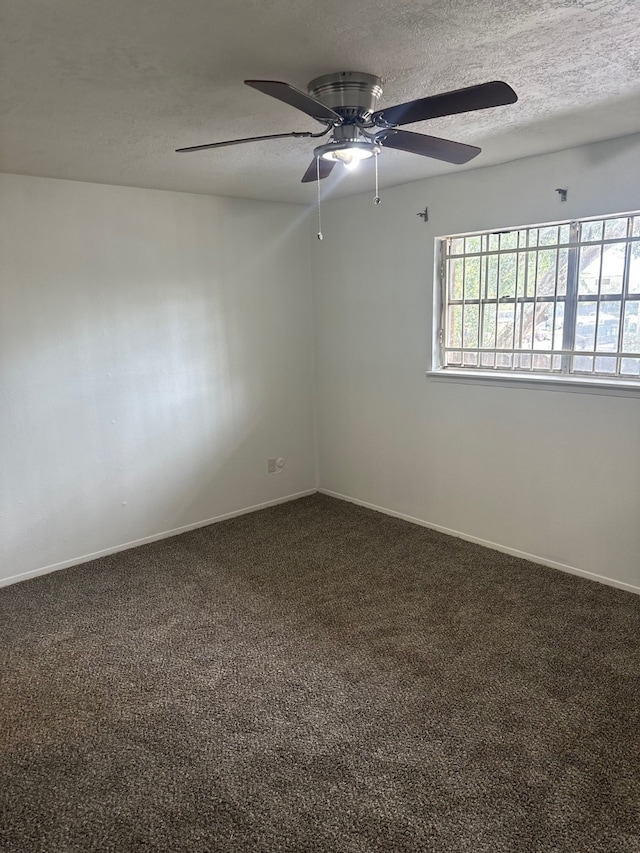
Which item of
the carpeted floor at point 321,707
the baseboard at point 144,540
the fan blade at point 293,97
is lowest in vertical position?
the carpeted floor at point 321,707

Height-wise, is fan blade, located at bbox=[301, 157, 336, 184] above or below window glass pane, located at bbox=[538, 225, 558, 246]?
above

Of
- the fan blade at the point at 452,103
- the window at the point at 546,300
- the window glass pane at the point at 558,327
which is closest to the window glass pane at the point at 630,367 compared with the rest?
the window at the point at 546,300

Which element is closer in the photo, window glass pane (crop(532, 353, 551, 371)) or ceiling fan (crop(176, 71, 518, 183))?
ceiling fan (crop(176, 71, 518, 183))

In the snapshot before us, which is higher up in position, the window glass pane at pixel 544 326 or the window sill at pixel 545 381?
the window glass pane at pixel 544 326

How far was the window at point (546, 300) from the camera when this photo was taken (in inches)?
118

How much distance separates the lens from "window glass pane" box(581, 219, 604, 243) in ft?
9.91

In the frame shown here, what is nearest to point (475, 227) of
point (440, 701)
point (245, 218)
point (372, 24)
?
point (245, 218)

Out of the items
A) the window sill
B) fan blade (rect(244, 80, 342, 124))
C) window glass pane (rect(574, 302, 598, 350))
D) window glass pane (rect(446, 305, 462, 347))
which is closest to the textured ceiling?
fan blade (rect(244, 80, 342, 124))

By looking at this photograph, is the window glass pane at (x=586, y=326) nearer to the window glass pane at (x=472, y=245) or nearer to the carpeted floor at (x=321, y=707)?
the window glass pane at (x=472, y=245)

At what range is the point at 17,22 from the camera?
1.50 m

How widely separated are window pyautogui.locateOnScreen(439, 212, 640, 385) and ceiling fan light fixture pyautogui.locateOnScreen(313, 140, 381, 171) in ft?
5.11

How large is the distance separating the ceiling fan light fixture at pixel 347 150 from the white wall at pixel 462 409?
1.52 metres

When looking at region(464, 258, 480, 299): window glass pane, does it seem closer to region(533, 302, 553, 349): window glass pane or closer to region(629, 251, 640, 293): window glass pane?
region(533, 302, 553, 349): window glass pane

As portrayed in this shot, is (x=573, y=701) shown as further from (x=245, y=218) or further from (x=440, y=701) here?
(x=245, y=218)
